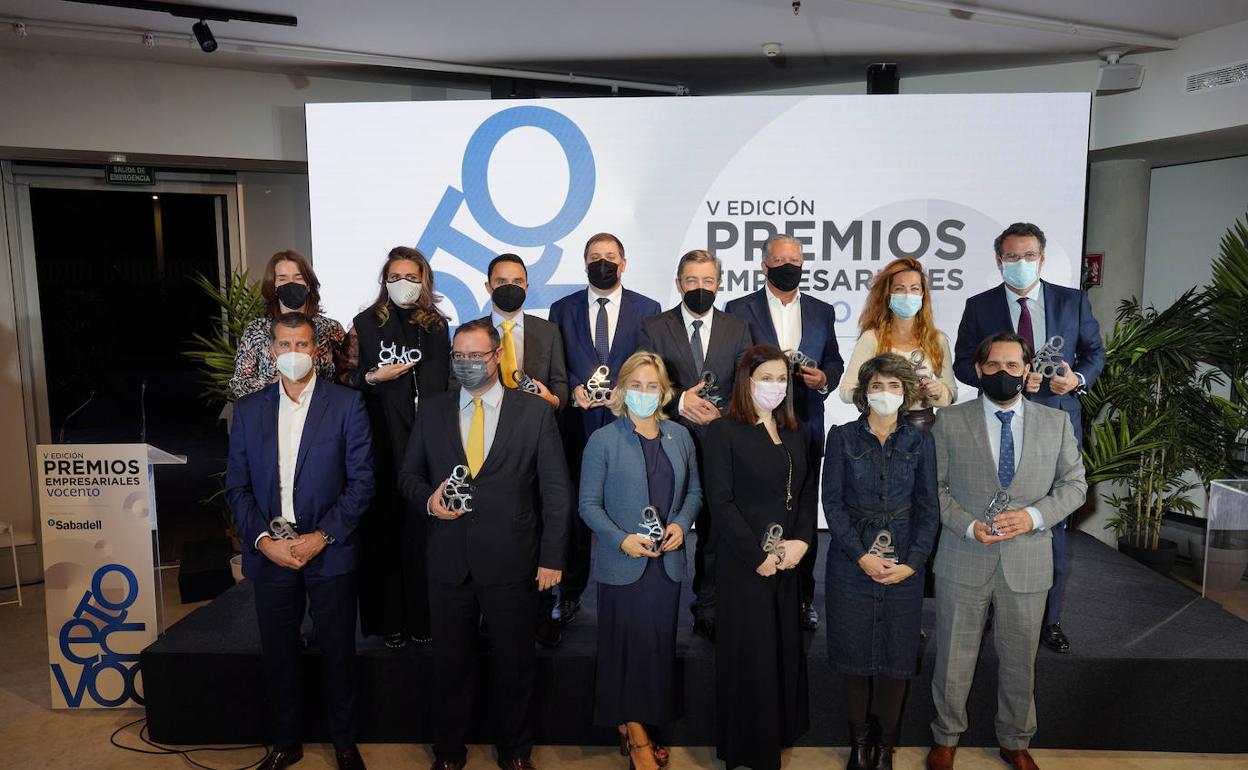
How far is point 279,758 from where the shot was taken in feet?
11.0

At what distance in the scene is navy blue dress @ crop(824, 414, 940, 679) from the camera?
303cm

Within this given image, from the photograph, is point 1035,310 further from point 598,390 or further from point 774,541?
point 598,390

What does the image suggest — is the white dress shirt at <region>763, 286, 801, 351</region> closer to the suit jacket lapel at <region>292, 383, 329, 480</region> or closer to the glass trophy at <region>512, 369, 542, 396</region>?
the glass trophy at <region>512, 369, 542, 396</region>

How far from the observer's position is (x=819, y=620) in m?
3.92

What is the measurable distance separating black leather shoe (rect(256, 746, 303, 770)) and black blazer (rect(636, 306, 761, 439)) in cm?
199

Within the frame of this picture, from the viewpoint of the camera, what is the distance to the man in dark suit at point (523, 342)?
142 inches

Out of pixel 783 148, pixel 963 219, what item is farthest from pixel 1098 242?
pixel 783 148

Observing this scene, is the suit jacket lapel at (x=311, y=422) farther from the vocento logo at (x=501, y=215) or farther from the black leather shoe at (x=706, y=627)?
the vocento logo at (x=501, y=215)

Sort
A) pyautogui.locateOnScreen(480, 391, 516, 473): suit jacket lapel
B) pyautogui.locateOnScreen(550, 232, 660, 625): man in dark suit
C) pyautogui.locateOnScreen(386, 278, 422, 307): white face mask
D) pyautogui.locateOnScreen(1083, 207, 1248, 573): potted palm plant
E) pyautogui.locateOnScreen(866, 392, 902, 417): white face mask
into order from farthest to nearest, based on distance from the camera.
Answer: pyautogui.locateOnScreen(1083, 207, 1248, 573): potted palm plant < pyautogui.locateOnScreen(550, 232, 660, 625): man in dark suit < pyautogui.locateOnScreen(386, 278, 422, 307): white face mask < pyautogui.locateOnScreen(480, 391, 516, 473): suit jacket lapel < pyautogui.locateOnScreen(866, 392, 902, 417): white face mask

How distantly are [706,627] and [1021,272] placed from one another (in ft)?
6.42

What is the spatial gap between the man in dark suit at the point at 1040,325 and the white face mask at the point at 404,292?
226 centimetres

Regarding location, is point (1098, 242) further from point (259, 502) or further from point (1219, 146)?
point (259, 502)

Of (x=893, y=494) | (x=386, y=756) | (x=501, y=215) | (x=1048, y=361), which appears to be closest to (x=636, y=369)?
(x=893, y=494)

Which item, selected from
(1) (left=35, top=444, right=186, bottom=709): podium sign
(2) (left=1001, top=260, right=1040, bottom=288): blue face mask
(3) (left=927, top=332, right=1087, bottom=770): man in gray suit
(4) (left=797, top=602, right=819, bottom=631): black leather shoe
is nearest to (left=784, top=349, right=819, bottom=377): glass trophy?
(3) (left=927, top=332, right=1087, bottom=770): man in gray suit
